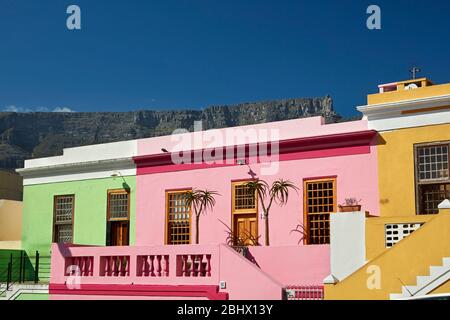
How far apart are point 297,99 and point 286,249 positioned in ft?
295

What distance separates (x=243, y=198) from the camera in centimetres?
1822

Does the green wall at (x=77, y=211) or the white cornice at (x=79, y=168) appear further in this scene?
the green wall at (x=77, y=211)

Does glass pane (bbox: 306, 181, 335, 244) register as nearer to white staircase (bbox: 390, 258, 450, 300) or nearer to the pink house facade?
the pink house facade

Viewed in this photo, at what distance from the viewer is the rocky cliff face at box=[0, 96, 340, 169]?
10244 cm

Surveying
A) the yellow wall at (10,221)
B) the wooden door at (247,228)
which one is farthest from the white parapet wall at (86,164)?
the yellow wall at (10,221)

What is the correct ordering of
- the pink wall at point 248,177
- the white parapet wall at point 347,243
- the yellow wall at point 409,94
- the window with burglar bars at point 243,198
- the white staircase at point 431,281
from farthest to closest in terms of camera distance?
the window with burglar bars at point 243,198 < the pink wall at point 248,177 < the yellow wall at point 409,94 < the white parapet wall at point 347,243 < the white staircase at point 431,281

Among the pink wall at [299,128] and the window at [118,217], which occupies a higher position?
the pink wall at [299,128]

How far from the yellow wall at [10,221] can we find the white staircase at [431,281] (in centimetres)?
1792

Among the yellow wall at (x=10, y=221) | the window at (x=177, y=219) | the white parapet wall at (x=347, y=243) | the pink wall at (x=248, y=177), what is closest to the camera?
the white parapet wall at (x=347, y=243)

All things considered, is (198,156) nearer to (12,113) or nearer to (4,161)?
(4,161)

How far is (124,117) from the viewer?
115m

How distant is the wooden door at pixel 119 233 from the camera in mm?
20453

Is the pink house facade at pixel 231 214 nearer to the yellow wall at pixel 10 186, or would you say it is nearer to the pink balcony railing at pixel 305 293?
the pink balcony railing at pixel 305 293
